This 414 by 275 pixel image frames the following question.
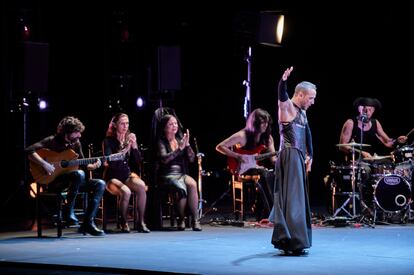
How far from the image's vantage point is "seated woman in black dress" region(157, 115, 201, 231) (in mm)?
9734

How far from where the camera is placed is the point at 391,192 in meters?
10.4

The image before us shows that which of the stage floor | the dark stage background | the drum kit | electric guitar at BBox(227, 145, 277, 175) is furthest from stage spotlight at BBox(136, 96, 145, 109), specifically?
the stage floor

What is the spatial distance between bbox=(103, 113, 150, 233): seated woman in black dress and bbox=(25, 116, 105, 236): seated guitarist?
331 millimetres

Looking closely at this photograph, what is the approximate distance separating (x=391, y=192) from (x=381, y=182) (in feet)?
0.59

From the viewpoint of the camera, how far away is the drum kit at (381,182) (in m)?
10.4

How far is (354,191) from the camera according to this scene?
10.4 metres

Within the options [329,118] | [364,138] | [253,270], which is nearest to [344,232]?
[364,138]

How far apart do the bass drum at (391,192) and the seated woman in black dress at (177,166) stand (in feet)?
7.78

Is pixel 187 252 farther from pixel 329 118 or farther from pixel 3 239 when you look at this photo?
pixel 329 118

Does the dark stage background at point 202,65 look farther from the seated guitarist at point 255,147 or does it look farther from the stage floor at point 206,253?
the stage floor at point 206,253

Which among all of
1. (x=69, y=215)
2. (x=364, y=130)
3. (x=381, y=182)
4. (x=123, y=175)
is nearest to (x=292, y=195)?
(x=123, y=175)

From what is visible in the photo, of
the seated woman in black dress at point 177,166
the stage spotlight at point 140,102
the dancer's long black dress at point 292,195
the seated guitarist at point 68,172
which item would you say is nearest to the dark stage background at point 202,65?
the stage spotlight at point 140,102

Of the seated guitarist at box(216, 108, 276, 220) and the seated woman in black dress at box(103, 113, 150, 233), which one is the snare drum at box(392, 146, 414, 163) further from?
the seated woman in black dress at box(103, 113, 150, 233)

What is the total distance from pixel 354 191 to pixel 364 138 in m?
1.00
